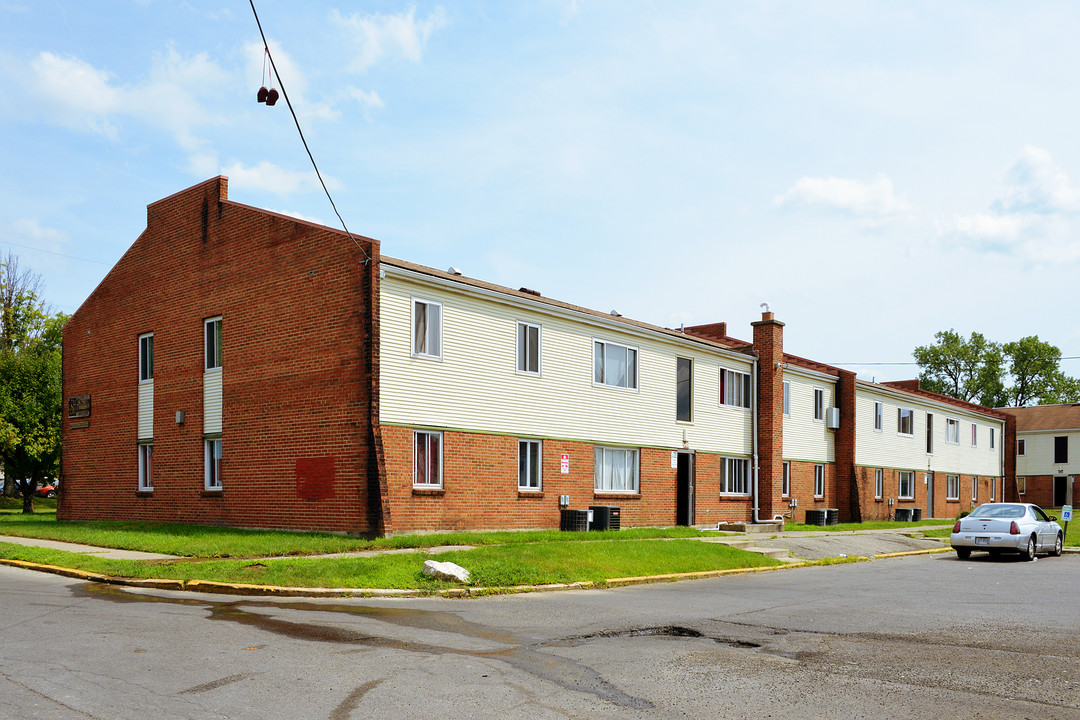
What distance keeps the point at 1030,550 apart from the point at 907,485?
23057mm

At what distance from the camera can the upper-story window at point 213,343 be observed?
994 inches

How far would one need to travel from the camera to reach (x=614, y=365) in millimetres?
28250

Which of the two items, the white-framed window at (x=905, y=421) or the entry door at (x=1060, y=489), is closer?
the white-framed window at (x=905, y=421)

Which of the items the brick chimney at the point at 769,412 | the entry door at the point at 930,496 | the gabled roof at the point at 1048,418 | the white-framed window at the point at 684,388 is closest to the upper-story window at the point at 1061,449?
the gabled roof at the point at 1048,418

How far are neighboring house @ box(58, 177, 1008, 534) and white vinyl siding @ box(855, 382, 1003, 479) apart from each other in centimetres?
795

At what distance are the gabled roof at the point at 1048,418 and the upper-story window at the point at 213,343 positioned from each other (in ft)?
189

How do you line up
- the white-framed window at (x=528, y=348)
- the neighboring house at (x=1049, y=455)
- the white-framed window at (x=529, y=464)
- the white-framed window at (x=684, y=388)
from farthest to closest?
the neighboring house at (x=1049, y=455), the white-framed window at (x=684, y=388), the white-framed window at (x=528, y=348), the white-framed window at (x=529, y=464)

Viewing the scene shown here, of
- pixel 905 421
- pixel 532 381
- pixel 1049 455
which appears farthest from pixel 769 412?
pixel 1049 455

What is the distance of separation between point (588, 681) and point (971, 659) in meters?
4.00

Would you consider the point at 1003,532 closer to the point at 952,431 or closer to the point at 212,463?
the point at 212,463

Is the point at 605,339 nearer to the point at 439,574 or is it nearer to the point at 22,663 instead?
the point at 439,574

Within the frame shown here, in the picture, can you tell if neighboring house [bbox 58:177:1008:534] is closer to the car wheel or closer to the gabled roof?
the car wheel

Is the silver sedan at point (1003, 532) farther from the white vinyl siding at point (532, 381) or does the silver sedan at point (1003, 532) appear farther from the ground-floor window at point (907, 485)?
the ground-floor window at point (907, 485)

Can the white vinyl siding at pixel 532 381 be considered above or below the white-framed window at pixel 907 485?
above
